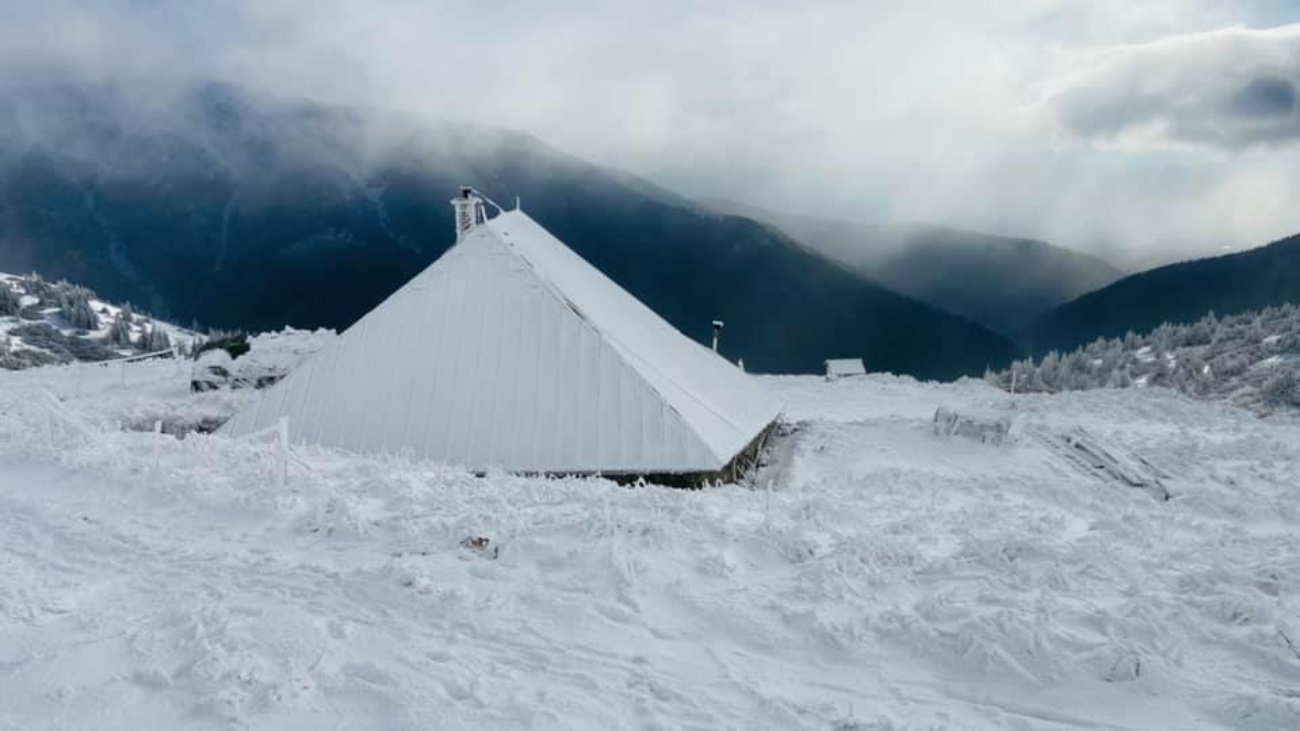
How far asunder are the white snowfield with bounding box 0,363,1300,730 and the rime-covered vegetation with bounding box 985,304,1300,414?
27.1m

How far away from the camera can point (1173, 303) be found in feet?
300

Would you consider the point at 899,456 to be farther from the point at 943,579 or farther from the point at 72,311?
the point at 72,311

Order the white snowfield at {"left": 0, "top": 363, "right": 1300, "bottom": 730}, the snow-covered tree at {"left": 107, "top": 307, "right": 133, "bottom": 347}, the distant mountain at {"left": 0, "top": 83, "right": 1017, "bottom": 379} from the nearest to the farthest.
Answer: the white snowfield at {"left": 0, "top": 363, "right": 1300, "bottom": 730}, the snow-covered tree at {"left": 107, "top": 307, "right": 133, "bottom": 347}, the distant mountain at {"left": 0, "top": 83, "right": 1017, "bottom": 379}

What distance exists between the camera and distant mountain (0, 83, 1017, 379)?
10825 cm

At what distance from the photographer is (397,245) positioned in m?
156

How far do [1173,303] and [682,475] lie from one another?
333ft

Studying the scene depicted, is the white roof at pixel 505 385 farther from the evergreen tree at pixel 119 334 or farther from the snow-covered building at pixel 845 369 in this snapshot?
the evergreen tree at pixel 119 334

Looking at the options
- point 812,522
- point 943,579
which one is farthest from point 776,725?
point 812,522

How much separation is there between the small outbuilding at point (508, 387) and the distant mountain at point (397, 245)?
8342 centimetres

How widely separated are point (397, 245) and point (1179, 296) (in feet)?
441

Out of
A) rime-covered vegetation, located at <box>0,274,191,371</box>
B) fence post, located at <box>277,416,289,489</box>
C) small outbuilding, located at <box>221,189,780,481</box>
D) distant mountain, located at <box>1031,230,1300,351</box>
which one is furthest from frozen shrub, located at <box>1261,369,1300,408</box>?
rime-covered vegetation, located at <box>0,274,191,371</box>

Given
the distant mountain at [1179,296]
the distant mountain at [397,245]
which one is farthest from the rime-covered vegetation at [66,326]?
the distant mountain at [1179,296]

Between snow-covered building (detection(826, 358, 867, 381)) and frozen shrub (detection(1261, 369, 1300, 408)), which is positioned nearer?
frozen shrub (detection(1261, 369, 1300, 408))

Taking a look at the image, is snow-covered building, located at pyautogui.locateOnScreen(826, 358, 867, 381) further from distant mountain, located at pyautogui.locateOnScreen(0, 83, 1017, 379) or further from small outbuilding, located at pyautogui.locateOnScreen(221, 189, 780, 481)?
distant mountain, located at pyautogui.locateOnScreen(0, 83, 1017, 379)
